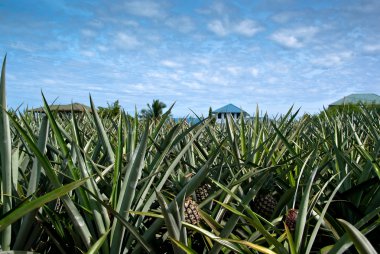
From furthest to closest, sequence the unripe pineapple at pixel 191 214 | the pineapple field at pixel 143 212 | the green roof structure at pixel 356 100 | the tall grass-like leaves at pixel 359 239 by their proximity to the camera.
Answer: the green roof structure at pixel 356 100
the unripe pineapple at pixel 191 214
the pineapple field at pixel 143 212
the tall grass-like leaves at pixel 359 239

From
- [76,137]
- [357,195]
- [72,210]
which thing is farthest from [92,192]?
[357,195]

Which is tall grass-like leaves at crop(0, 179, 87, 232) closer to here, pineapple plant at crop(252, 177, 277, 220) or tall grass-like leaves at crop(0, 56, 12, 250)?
tall grass-like leaves at crop(0, 56, 12, 250)

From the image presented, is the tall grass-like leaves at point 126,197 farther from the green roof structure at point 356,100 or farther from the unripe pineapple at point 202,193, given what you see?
the green roof structure at point 356,100

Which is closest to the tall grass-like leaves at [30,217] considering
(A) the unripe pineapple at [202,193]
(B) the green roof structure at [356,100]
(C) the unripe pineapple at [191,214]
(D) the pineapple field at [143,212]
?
(D) the pineapple field at [143,212]

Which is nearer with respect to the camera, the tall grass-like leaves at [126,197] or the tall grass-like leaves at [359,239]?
the tall grass-like leaves at [359,239]

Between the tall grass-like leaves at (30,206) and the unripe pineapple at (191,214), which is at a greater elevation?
the tall grass-like leaves at (30,206)

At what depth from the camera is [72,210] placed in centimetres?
61

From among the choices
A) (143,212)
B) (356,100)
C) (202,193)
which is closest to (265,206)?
(202,193)

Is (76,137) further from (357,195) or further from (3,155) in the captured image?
(357,195)

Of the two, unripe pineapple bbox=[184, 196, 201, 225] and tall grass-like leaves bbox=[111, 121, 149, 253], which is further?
unripe pineapple bbox=[184, 196, 201, 225]

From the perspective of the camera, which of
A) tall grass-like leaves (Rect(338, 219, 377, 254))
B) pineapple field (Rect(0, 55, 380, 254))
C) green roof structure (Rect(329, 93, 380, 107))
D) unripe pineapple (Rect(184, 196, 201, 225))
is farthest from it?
green roof structure (Rect(329, 93, 380, 107))

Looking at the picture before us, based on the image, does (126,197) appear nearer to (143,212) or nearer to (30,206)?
(143,212)

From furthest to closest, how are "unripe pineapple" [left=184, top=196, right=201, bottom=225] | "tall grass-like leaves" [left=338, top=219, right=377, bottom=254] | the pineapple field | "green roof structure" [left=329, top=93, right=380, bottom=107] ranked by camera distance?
"green roof structure" [left=329, top=93, right=380, bottom=107] < "unripe pineapple" [left=184, top=196, right=201, bottom=225] < the pineapple field < "tall grass-like leaves" [left=338, top=219, right=377, bottom=254]

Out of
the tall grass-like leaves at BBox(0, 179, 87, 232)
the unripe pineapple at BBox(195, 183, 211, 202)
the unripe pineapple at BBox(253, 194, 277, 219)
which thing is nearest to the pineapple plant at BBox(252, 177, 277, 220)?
the unripe pineapple at BBox(253, 194, 277, 219)
